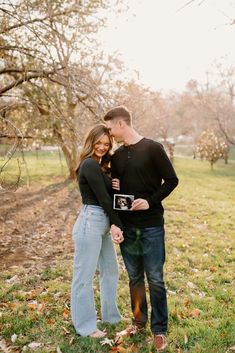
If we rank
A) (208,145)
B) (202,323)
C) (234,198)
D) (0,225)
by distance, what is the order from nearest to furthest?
(202,323), (0,225), (234,198), (208,145)

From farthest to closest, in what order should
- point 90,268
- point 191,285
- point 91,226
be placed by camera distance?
point 191,285 < point 90,268 < point 91,226

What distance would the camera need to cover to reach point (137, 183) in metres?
3.85

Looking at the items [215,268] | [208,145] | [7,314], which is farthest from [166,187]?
[208,145]

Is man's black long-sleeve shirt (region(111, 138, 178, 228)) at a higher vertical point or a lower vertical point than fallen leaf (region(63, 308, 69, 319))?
higher

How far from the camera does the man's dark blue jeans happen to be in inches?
152

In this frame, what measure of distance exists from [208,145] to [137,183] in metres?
30.5

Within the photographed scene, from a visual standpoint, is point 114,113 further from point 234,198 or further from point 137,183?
point 234,198

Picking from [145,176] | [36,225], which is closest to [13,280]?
[145,176]

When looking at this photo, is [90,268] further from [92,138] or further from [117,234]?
[92,138]

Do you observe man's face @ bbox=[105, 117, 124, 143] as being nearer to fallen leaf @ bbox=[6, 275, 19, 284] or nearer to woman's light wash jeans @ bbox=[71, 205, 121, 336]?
woman's light wash jeans @ bbox=[71, 205, 121, 336]

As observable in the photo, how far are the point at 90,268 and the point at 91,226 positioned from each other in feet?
1.58

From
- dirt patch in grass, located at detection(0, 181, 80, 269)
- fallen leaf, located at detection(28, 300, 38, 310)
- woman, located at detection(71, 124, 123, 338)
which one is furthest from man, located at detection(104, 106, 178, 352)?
dirt patch in grass, located at detection(0, 181, 80, 269)

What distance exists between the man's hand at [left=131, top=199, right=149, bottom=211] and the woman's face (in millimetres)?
634

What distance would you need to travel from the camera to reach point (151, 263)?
3.89m
